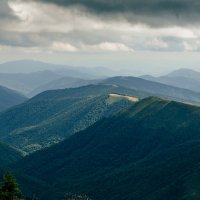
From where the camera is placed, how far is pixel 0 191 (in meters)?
81.4

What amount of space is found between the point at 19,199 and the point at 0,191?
11.7 feet

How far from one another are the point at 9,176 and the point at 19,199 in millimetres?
5522

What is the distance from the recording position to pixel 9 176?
79500 mm

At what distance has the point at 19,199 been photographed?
3255 inches

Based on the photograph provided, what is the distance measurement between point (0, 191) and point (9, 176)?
387 cm
